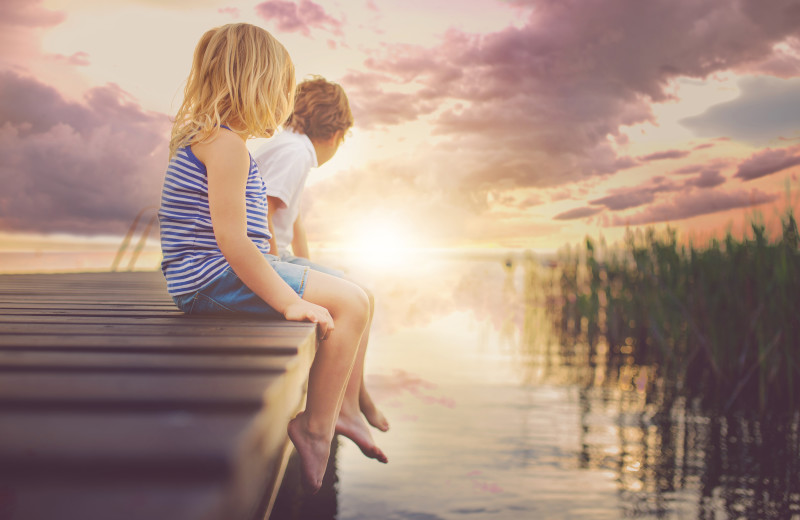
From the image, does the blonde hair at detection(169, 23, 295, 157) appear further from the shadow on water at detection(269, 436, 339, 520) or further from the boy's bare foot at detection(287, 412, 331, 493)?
the shadow on water at detection(269, 436, 339, 520)

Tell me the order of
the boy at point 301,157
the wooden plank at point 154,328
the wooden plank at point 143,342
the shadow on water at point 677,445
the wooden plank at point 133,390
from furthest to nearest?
the shadow on water at point 677,445, the boy at point 301,157, the wooden plank at point 154,328, the wooden plank at point 143,342, the wooden plank at point 133,390

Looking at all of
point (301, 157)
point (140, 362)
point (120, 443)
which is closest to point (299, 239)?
point (301, 157)

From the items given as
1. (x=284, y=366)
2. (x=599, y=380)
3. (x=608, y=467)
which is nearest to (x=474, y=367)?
(x=599, y=380)

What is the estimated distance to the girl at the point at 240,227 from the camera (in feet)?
5.26

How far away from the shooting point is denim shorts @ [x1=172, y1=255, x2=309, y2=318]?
174 centimetres

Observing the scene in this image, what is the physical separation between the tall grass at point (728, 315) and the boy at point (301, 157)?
314 centimetres

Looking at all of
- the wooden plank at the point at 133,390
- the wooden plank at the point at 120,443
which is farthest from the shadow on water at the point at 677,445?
the wooden plank at the point at 120,443

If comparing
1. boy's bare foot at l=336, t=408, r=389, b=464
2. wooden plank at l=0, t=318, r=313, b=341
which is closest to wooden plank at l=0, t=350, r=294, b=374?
wooden plank at l=0, t=318, r=313, b=341

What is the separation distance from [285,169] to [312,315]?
46.3 inches

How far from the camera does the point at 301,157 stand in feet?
8.66

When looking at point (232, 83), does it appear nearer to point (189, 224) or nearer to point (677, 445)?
point (189, 224)

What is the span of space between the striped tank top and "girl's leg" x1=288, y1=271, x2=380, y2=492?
0.32 meters

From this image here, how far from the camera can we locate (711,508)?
2.66 m

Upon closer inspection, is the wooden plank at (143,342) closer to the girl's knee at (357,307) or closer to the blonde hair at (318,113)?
the girl's knee at (357,307)
